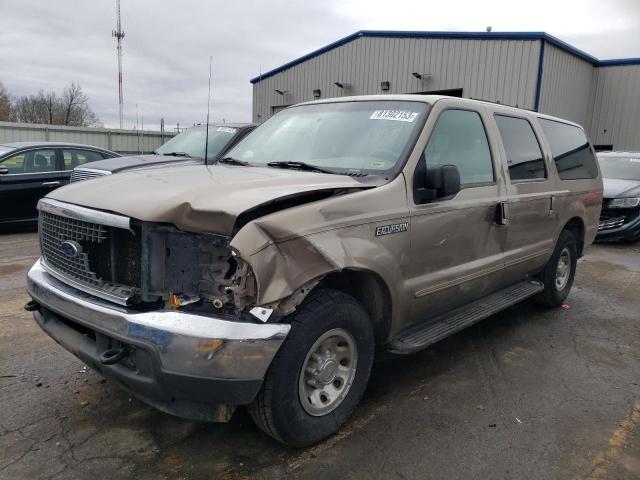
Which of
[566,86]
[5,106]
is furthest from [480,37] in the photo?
[5,106]

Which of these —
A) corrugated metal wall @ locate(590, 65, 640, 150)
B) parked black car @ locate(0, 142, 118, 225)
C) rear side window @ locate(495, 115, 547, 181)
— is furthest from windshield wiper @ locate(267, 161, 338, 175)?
corrugated metal wall @ locate(590, 65, 640, 150)

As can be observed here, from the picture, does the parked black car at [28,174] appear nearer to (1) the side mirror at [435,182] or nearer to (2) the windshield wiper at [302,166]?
(2) the windshield wiper at [302,166]

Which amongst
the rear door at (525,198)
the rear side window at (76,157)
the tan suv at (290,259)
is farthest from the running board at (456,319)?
the rear side window at (76,157)

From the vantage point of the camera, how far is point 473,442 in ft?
9.93

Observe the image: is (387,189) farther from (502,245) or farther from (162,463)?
(162,463)

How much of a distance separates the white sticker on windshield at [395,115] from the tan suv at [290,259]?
14mm

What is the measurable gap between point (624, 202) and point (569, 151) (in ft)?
17.3

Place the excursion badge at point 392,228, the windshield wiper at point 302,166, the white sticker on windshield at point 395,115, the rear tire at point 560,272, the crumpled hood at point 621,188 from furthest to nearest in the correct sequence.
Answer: the crumpled hood at point 621,188, the rear tire at point 560,272, the white sticker on windshield at point 395,115, the windshield wiper at point 302,166, the excursion badge at point 392,228

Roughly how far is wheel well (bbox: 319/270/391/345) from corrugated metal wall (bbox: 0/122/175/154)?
55.5 ft

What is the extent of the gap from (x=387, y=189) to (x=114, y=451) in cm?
210

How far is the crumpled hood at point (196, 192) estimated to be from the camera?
7.94 feet

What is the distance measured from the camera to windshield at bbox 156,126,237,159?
8656 mm

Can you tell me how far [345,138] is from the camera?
3666mm

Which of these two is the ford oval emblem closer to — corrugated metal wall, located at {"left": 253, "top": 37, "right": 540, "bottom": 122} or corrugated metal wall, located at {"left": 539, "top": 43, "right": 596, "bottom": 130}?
corrugated metal wall, located at {"left": 253, "top": 37, "right": 540, "bottom": 122}
